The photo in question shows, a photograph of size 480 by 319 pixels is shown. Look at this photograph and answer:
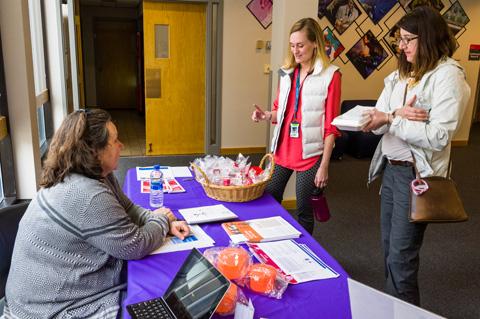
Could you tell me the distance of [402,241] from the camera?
1.72 m

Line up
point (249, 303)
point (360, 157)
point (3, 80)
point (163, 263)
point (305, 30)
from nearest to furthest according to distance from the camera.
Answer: point (249, 303) < point (163, 263) < point (305, 30) < point (3, 80) < point (360, 157)

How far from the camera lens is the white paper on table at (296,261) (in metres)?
1.29

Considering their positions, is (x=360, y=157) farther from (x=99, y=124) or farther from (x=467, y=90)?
(x=99, y=124)

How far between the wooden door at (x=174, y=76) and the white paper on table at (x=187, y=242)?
4.21 metres

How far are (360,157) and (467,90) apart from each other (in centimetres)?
429

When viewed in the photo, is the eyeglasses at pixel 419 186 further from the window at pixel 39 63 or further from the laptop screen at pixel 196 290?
the window at pixel 39 63

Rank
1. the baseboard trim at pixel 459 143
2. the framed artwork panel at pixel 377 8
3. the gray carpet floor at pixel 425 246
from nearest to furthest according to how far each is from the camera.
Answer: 1. the gray carpet floor at pixel 425 246
2. the framed artwork panel at pixel 377 8
3. the baseboard trim at pixel 459 143

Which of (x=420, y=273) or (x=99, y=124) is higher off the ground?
(x=99, y=124)

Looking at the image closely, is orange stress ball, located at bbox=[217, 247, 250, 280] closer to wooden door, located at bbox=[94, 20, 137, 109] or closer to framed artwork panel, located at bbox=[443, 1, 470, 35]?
framed artwork panel, located at bbox=[443, 1, 470, 35]

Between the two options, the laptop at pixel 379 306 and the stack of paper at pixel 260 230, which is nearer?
the laptop at pixel 379 306

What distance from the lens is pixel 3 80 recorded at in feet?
10.3

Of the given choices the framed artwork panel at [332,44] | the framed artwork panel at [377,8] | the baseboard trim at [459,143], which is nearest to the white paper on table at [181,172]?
the framed artwork panel at [332,44]

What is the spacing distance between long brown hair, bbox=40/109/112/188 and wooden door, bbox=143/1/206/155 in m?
4.20

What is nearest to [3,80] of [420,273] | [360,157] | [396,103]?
[396,103]
